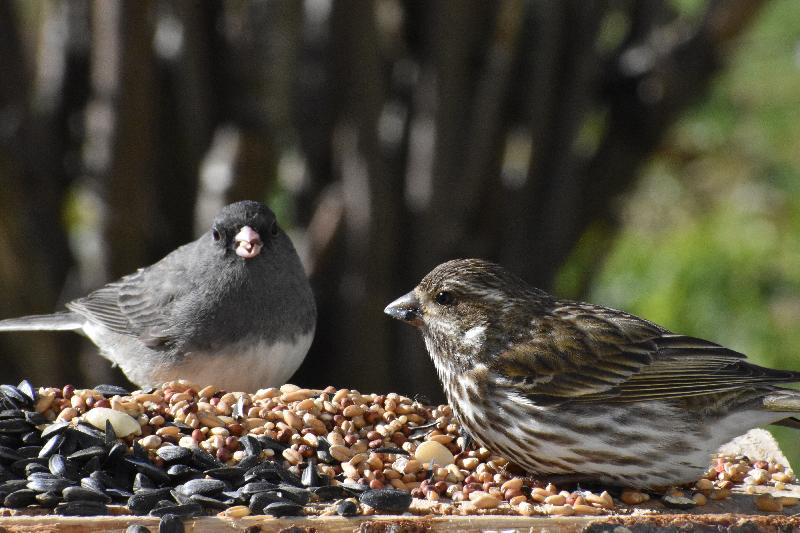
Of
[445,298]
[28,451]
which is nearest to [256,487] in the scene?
→ [28,451]

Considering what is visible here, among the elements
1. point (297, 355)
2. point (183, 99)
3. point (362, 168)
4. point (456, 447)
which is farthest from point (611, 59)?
point (456, 447)

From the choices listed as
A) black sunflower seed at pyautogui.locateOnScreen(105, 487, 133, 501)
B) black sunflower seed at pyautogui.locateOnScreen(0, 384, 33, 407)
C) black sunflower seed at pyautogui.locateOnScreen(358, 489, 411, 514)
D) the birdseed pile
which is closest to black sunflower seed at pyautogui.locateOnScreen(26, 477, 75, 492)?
the birdseed pile

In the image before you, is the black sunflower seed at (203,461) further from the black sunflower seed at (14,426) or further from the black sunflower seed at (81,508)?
the black sunflower seed at (14,426)

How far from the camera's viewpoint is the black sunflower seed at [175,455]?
347 cm

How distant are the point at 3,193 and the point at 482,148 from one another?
2.51 meters

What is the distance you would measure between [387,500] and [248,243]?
5.77 ft

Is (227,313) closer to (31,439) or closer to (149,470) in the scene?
(31,439)

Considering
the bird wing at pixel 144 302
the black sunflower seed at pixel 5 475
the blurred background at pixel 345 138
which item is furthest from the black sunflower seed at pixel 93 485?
the blurred background at pixel 345 138

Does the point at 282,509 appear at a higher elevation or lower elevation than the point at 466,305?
lower

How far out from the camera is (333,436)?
12.2 feet

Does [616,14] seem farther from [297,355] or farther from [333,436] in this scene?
[333,436]

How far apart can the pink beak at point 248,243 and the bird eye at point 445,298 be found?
0.99 m

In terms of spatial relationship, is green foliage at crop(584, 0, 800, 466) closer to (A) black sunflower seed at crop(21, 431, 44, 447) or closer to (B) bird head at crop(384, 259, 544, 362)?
(B) bird head at crop(384, 259, 544, 362)

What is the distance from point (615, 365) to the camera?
3.82m
